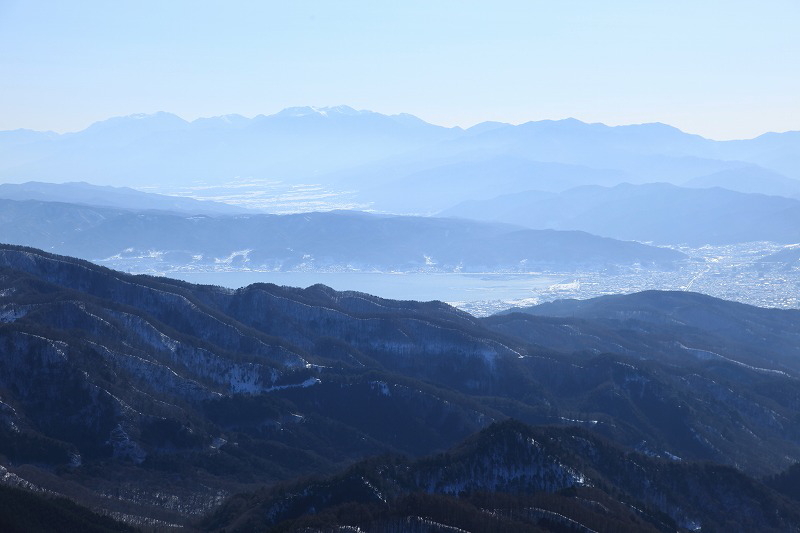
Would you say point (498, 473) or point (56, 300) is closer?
point (498, 473)

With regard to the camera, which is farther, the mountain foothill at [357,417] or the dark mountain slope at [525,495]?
the mountain foothill at [357,417]

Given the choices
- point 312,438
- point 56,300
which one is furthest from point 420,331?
point 56,300

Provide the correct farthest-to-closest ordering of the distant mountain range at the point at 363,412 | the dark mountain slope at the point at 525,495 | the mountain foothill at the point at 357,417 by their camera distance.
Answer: the distant mountain range at the point at 363,412 → the mountain foothill at the point at 357,417 → the dark mountain slope at the point at 525,495

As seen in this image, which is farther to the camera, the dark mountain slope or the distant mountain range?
A: the distant mountain range

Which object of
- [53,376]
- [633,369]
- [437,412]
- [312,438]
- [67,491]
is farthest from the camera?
[633,369]

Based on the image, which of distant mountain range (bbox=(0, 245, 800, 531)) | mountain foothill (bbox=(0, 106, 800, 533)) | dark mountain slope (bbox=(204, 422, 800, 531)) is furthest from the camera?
distant mountain range (bbox=(0, 245, 800, 531))

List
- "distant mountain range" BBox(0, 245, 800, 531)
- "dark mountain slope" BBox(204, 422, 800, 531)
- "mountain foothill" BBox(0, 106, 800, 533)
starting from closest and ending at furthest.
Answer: "dark mountain slope" BBox(204, 422, 800, 531), "mountain foothill" BBox(0, 106, 800, 533), "distant mountain range" BBox(0, 245, 800, 531)

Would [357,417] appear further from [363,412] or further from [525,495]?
[525,495]

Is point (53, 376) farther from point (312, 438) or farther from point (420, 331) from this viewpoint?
point (420, 331)
